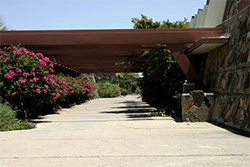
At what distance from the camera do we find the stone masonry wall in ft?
24.7

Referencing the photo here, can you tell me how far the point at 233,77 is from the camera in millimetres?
8547

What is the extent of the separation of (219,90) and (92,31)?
15.1ft

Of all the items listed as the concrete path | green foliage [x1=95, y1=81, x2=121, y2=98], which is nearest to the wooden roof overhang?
the concrete path

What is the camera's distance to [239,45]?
8.55 m

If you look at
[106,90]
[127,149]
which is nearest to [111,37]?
[127,149]

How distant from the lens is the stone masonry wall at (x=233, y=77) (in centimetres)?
754

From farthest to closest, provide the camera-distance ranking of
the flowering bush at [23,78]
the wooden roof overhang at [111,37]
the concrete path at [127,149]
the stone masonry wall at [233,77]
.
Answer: the wooden roof overhang at [111,37] < the flowering bush at [23,78] < the stone masonry wall at [233,77] < the concrete path at [127,149]

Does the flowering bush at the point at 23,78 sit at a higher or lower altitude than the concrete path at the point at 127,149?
higher

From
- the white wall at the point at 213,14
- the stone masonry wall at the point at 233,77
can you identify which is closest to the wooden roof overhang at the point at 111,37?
the stone masonry wall at the point at 233,77

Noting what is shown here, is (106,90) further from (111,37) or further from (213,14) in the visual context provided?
(111,37)

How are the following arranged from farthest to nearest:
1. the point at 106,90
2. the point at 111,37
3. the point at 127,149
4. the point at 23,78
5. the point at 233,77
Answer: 1. the point at 106,90
2. the point at 111,37
3. the point at 23,78
4. the point at 233,77
5. the point at 127,149

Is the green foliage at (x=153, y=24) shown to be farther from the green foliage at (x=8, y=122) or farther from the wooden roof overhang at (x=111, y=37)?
the green foliage at (x=8, y=122)

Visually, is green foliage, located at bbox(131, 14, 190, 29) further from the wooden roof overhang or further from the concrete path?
the concrete path

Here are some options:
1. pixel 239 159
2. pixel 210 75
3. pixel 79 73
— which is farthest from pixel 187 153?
pixel 79 73
